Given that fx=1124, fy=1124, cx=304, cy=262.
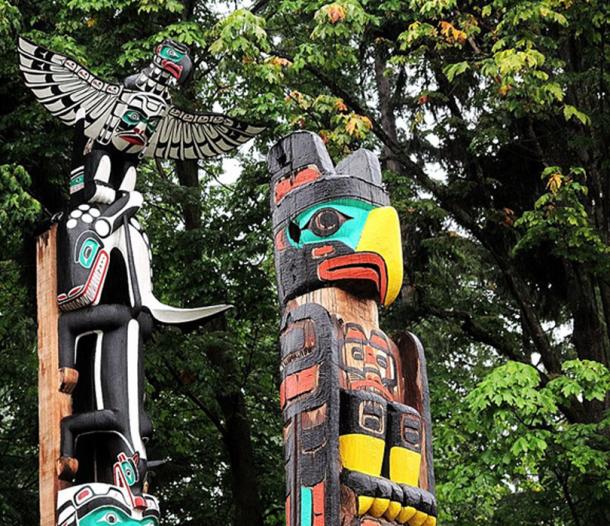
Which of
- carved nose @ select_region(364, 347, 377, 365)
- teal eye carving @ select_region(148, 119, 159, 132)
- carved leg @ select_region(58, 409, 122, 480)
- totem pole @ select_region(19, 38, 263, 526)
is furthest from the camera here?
teal eye carving @ select_region(148, 119, 159, 132)

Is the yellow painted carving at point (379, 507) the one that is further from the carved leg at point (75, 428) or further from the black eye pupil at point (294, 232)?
the carved leg at point (75, 428)

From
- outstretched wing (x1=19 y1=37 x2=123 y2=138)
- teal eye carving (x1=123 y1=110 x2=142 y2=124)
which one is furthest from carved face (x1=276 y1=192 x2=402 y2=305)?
outstretched wing (x1=19 y1=37 x2=123 y2=138)

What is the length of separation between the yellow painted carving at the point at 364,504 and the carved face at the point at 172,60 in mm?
3953

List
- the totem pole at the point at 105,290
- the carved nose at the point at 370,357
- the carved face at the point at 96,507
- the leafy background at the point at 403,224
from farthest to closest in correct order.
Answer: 1. the leafy background at the point at 403,224
2. the totem pole at the point at 105,290
3. the carved face at the point at 96,507
4. the carved nose at the point at 370,357

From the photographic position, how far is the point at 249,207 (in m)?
13.2

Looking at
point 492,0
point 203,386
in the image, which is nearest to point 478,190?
point 492,0

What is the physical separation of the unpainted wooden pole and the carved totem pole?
149 centimetres

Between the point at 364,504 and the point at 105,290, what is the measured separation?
2634 millimetres

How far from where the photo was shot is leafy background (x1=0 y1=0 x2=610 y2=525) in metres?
10.7

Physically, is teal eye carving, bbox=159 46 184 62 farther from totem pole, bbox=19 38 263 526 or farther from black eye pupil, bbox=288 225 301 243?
black eye pupil, bbox=288 225 301 243

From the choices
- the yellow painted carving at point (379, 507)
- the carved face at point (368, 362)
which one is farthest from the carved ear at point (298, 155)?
the yellow painted carving at point (379, 507)

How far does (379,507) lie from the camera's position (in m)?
5.99

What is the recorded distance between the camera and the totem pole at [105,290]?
696 centimetres

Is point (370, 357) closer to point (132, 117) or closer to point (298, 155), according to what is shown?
point (298, 155)
